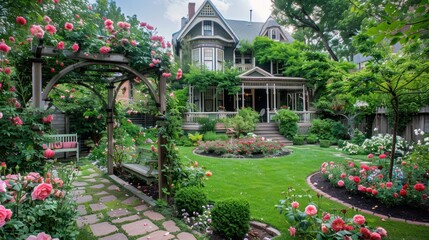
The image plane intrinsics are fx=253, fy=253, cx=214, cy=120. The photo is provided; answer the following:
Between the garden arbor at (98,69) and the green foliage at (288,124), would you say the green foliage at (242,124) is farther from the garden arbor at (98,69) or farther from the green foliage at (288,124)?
the garden arbor at (98,69)

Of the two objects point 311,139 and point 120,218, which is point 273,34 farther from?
point 120,218

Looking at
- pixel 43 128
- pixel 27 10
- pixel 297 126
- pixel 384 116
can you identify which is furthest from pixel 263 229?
pixel 297 126

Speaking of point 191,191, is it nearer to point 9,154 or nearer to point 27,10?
point 9,154

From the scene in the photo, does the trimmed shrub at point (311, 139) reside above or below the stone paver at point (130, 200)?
above

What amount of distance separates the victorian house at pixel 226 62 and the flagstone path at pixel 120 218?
12.6 meters

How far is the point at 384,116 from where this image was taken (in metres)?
11.5

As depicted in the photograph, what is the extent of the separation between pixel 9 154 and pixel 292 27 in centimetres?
2559

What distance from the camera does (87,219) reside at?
3682 mm

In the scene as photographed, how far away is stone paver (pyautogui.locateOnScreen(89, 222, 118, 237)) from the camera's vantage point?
3.22 meters

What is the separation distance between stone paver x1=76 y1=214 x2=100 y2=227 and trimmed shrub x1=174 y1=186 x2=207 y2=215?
120 centimetres

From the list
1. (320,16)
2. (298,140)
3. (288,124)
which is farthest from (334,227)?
(320,16)

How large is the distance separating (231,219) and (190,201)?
895 mm

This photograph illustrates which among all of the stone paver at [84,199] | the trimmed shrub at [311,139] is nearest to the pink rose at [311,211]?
the stone paver at [84,199]

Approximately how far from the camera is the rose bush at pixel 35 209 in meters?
1.76
